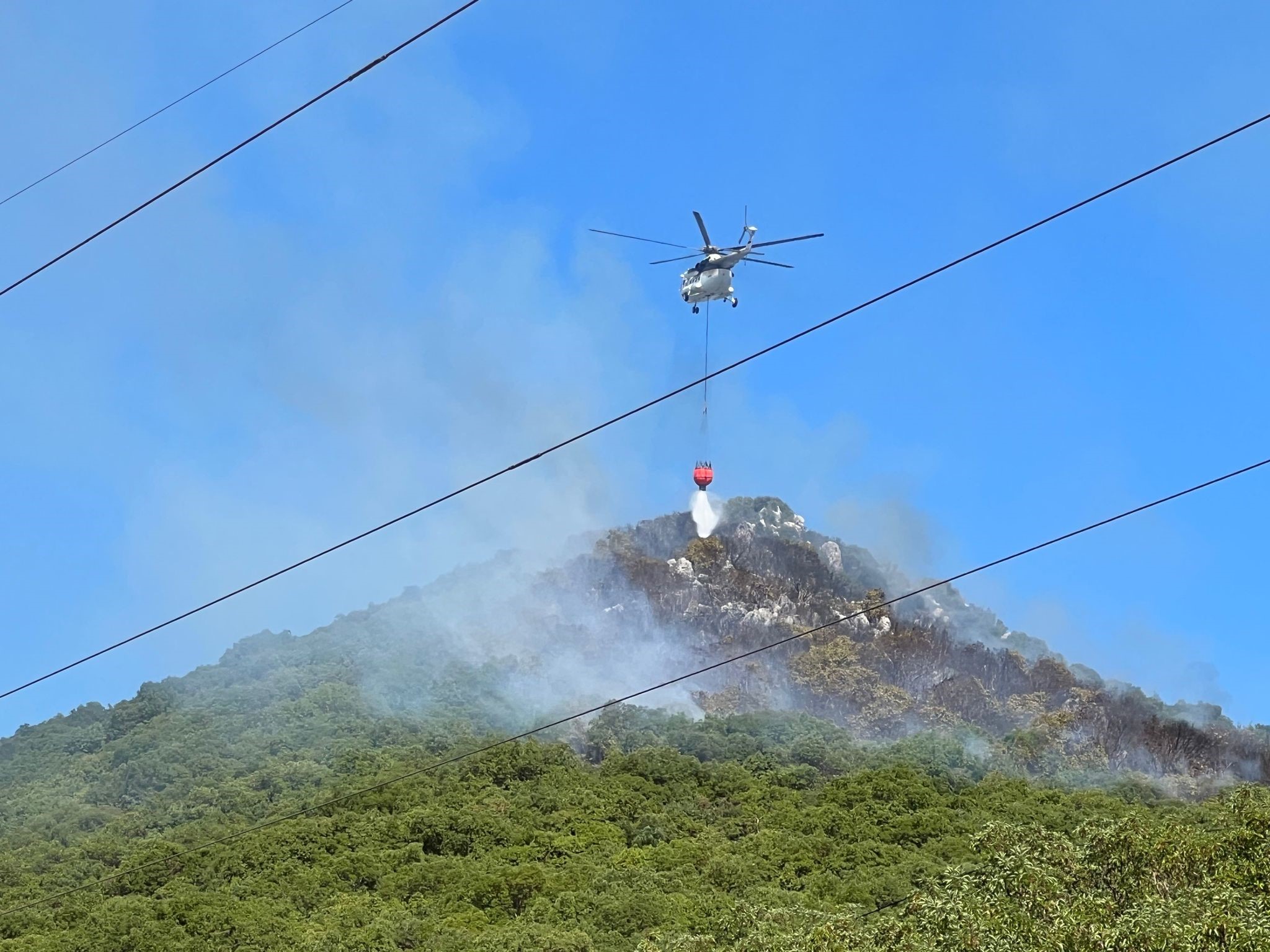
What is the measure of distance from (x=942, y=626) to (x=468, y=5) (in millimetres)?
123831

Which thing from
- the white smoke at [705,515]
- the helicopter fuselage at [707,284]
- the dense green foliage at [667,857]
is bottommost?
the dense green foliage at [667,857]

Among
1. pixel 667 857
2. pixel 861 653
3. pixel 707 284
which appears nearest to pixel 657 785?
pixel 667 857

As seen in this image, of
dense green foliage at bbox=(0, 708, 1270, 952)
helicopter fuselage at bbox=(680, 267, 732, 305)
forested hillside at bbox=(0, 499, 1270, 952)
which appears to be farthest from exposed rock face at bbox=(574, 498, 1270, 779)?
helicopter fuselage at bbox=(680, 267, 732, 305)

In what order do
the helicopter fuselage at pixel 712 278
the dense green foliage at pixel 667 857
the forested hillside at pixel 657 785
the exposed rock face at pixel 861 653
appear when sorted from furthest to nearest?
the exposed rock face at pixel 861 653
the helicopter fuselage at pixel 712 278
the forested hillside at pixel 657 785
the dense green foliage at pixel 667 857

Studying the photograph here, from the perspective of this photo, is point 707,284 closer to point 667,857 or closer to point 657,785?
point 667,857

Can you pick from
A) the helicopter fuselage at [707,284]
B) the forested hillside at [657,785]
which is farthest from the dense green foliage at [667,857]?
the helicopter fuselage at [707,284]

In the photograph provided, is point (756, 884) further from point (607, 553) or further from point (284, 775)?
point (607, 553)

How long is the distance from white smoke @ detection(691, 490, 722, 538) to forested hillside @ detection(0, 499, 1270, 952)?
3.86ft

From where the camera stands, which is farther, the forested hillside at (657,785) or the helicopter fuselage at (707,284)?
the helicopter fuselage at (707,284)

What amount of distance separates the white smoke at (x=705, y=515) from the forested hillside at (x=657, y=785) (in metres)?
1.18

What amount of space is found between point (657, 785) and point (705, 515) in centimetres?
6094

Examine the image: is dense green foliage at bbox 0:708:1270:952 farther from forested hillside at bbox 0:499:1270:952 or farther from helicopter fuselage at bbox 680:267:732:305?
helicopter fuselage at bbox 680:267:732:305

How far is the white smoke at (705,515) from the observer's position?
141 meters

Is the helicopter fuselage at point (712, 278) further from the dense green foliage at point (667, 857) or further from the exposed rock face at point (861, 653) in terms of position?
the exposed rock face at point (861, 653)
